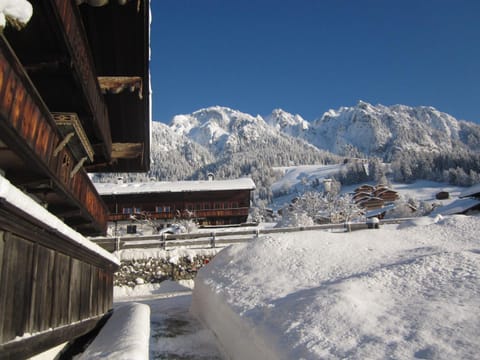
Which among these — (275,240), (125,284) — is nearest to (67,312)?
(275,240)

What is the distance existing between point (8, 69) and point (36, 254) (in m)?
1.77

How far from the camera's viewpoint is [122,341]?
5031 mm

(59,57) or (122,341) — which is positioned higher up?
(59,57)

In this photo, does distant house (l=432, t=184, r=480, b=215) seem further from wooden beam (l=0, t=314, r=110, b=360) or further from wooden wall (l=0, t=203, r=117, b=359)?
wooden beam (l=0, t=314, r=110, b=360)

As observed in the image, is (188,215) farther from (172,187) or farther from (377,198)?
(377,198)

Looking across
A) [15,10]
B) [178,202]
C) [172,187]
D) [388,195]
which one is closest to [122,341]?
[15,10]

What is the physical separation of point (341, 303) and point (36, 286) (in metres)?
3.94

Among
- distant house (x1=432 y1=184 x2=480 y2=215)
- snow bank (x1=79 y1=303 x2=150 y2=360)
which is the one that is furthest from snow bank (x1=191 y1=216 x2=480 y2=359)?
distant house (x1=432 y1=184 x2=480 y2=215)

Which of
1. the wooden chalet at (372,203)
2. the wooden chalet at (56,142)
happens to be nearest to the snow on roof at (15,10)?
the wooden chalet at (56,142)

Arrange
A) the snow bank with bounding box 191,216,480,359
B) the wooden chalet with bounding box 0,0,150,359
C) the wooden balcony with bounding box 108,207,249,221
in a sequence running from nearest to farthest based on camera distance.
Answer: the wooden chalet with bounding box 0,0,150,359 → the snow bank with bounding box 191,216,480,359 → the wooden balcony with bounding box 108,207,249,221

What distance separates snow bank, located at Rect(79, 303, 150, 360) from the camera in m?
4.41

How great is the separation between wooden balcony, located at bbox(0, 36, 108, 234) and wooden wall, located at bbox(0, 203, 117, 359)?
2.78 feet

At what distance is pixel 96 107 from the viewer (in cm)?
580

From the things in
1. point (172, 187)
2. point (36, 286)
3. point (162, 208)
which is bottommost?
point (36, 286)
